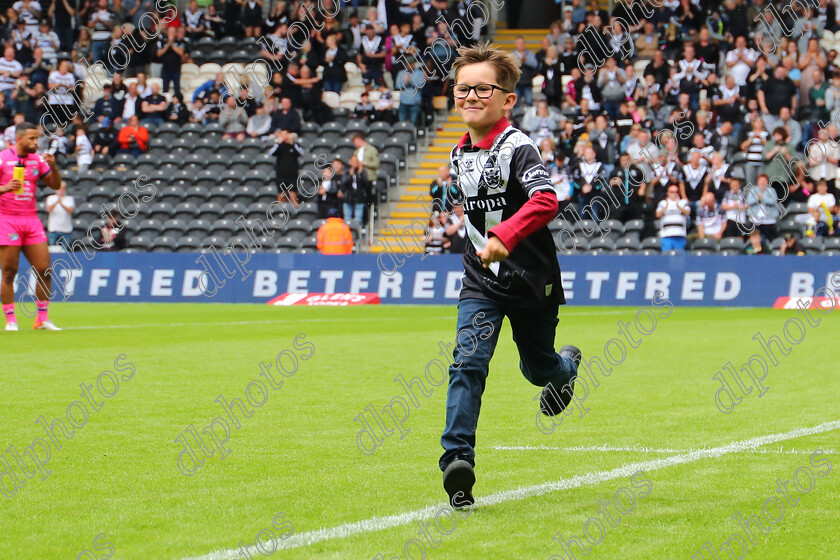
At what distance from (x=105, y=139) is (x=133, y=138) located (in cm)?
104

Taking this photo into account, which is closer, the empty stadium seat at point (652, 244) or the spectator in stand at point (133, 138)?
the empty stadium seat at point (652, 244)

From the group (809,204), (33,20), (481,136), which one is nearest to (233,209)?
(33,20)

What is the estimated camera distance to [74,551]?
14.6 feet

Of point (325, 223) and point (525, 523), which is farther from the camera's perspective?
point (325, 223)

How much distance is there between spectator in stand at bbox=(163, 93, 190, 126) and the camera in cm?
2944

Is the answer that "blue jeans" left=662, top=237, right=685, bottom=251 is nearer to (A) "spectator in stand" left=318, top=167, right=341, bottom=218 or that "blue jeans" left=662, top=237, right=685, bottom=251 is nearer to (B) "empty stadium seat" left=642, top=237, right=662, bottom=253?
(B) "empty stadium seat" left=642, top=237, right=662, bottom=253

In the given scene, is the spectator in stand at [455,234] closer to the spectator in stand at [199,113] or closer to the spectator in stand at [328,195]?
the spectator in stand at [328,195]

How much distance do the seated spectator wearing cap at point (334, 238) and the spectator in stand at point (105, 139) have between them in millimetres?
7258

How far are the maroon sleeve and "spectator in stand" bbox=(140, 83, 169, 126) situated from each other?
82.0 feet

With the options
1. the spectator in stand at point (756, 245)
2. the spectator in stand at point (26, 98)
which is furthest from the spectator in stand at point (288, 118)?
the spectator in stand at point (756, 245)

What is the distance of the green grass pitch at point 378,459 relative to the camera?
4660 mm

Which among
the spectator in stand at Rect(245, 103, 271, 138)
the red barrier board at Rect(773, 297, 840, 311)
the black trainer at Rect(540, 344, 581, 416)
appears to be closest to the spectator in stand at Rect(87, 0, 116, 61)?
the spectator in stand at Rect(245, 103, 271, 138)

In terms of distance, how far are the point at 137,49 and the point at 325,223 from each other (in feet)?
31.0

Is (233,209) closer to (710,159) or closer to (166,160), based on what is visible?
(166,160)
